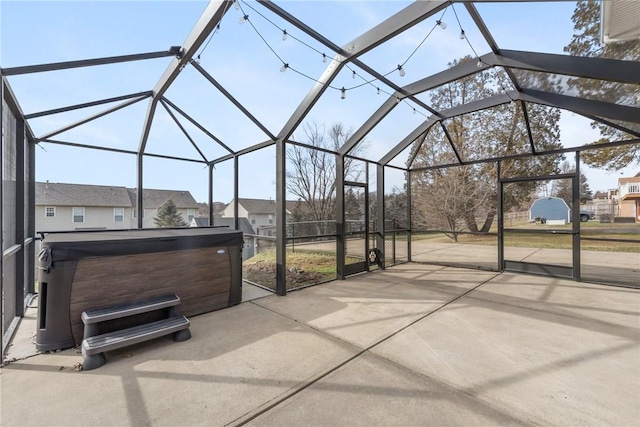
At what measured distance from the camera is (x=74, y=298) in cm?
261

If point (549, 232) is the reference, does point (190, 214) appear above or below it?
above

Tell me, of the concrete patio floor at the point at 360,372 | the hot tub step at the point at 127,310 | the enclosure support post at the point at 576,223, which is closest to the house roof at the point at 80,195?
the hot tub step at the point at 127,310

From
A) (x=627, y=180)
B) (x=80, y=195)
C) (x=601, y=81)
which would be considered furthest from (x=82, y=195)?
(x=627, y=180)

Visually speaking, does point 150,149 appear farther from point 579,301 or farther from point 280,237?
point 579,301

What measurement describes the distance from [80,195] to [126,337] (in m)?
4.97

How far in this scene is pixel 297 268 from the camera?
263 inches

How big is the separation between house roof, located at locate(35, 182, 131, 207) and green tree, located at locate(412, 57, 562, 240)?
24.4 ft

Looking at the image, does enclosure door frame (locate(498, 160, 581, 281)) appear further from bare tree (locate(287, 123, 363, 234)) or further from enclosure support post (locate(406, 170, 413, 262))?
bare tree (locate(287, 123, 363, 234))

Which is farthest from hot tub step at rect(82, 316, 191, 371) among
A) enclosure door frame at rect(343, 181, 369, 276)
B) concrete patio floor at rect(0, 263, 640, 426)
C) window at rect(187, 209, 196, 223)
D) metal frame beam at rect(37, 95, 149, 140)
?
window at rect(187, 209, 196, 223)

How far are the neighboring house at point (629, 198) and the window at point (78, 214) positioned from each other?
37.5 ft

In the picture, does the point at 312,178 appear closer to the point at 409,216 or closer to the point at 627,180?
the point at 409,216

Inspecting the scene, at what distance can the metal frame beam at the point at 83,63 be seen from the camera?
8.23 feet

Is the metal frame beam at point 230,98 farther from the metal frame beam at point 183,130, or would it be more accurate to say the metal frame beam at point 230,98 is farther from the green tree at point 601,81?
the green tree at point 601,81

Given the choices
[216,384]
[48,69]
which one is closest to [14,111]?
[48,69]
